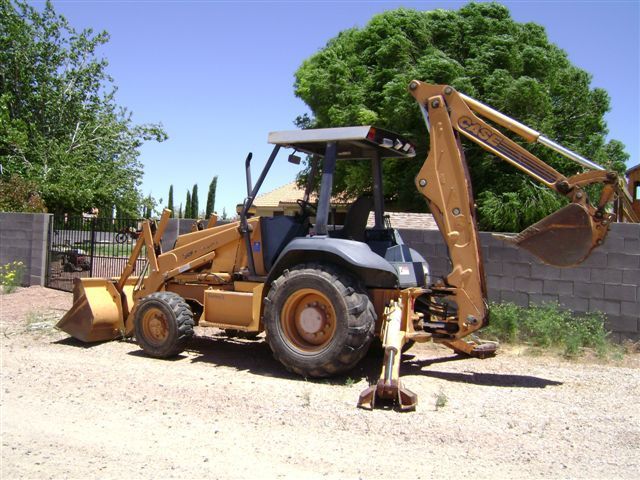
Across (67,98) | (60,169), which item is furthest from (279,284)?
(67,98)

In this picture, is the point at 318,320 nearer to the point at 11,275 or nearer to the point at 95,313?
the point at 95,313

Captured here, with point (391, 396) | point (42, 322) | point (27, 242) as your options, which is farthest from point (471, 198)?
point (27, 242)

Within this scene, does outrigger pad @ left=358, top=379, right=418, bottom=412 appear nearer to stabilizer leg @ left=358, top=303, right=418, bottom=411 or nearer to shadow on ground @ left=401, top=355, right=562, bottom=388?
stabilizer leg @ left=358, top=303, right=418, bottom=411

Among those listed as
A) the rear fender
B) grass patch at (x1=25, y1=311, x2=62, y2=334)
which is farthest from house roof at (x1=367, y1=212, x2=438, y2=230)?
the rear fender

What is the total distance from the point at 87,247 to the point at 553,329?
9839 millimetres

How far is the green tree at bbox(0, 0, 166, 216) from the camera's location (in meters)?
22.8

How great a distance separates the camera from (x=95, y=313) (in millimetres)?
8086

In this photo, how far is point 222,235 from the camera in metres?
7.62

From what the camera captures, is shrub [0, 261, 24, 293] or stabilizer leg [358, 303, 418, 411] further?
shrub [0, 261, 24, 293]

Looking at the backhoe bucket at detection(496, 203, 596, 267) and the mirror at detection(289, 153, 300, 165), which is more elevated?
the mirror at detection(289, 153, 300, 165)

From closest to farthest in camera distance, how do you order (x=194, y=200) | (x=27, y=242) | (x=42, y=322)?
(x=42, y=322)
(x=27, y=242)
(x=194, y=200)

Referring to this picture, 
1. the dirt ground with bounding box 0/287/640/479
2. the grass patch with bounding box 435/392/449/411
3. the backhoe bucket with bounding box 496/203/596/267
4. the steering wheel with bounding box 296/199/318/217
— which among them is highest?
the steering wheel with bounding box 296/199/318/217

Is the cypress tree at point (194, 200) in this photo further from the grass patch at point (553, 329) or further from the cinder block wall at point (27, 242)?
the grass patch at point (553, 329)

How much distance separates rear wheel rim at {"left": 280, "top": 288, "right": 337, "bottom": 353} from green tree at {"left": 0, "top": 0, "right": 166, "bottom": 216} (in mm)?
17688
